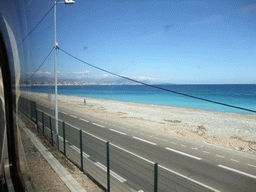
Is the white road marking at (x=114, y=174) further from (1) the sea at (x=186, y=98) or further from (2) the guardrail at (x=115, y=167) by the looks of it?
(1) the sea at (x=186, y=98)

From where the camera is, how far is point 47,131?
8.62 metres

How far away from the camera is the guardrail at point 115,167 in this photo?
3.04 m

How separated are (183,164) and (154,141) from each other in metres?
3.12

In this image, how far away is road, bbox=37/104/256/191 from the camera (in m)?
5.45

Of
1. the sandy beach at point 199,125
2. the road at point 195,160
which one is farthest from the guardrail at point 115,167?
the sandy beach at point 199,125

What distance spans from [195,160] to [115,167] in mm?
4452

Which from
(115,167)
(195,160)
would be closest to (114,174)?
(115,167)

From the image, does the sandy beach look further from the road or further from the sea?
the sea

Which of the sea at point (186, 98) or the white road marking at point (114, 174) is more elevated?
the white road marking at point (114, 174)

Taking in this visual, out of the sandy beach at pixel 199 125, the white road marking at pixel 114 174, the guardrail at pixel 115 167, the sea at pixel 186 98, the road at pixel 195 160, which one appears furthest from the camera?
the sea at pixel 186 98

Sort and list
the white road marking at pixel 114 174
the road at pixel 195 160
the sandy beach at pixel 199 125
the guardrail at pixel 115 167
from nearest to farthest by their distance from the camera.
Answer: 1. the guardrail at pixel 115 167
2. the white road marking at pixel 114 174
3. the road at pixel 195 160
4. the sandy beach at pixel 199 125

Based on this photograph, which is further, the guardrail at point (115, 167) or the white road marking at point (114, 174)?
the white road marking at point (114, 174)

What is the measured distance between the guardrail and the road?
0.11 metres

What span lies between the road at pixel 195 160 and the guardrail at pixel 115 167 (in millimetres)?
110
